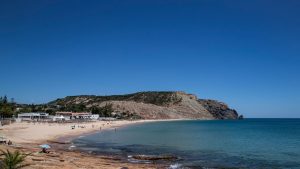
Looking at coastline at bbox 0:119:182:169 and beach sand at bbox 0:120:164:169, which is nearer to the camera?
beach sand at bbox 0:120:164:169

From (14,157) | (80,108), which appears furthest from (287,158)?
(80,108)

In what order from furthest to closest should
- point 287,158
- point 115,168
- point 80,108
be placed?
point 80,108, point 287,158, point 115,168

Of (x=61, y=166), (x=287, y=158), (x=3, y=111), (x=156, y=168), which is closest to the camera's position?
(x=61, y=166)

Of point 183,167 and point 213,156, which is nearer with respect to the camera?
point 183,167

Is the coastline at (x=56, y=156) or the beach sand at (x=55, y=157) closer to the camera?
the beach sand at (x=55, y=157)

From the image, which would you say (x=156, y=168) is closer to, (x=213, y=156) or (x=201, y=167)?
(x=201, y=167)

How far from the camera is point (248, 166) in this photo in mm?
31844

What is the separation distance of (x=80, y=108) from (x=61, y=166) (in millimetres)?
177159

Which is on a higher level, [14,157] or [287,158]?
[14,157]

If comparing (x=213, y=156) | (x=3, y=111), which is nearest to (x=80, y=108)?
(x=3, y=111)

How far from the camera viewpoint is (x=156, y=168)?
1083 inches

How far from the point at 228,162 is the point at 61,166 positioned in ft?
60.1

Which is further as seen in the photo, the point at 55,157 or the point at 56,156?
the point at 56,156

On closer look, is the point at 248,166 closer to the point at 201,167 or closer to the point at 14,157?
the point at 201,167
